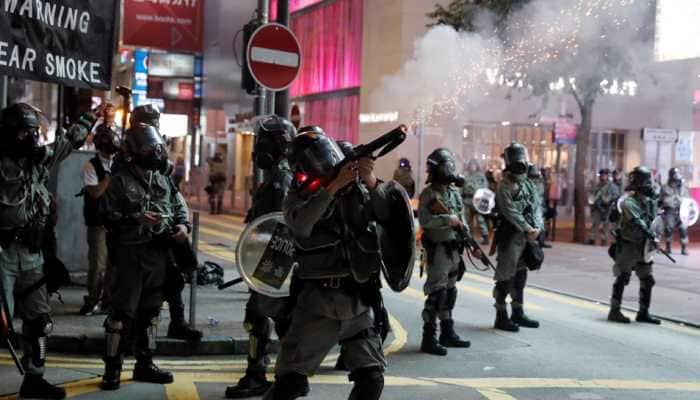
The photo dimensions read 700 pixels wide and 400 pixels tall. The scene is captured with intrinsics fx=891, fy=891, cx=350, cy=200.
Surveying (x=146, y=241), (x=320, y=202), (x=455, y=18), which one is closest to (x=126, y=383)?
(x=146, y=241)

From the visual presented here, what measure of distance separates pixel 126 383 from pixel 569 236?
664 inches

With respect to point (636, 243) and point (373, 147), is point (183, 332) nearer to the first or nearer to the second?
point (373, 147)

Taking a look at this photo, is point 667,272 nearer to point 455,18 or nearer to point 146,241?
point 455,18

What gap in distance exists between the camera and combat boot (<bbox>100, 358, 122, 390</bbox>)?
19.4 feet

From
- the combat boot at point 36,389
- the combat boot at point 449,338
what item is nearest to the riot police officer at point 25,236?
the combat boot at point 36,389

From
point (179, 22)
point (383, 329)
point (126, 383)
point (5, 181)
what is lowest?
point (126, 383)

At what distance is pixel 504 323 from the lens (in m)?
8.87

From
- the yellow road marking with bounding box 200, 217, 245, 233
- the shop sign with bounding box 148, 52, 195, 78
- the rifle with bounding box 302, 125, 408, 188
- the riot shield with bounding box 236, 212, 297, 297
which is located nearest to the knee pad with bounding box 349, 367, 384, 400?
the rifle with bounding box 302, 125, 408, 188

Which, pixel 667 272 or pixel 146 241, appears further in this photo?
pixel 667 272

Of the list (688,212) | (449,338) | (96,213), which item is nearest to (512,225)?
(449,338)

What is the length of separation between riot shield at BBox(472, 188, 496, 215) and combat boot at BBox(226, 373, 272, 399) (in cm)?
1182

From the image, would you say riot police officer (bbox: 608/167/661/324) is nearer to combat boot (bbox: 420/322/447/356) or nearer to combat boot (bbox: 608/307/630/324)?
combat boot (bbox: 608/307/630/324)

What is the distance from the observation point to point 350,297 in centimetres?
447

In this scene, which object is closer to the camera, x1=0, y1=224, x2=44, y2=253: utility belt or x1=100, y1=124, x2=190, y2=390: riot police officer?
x1=0, y1=224, x2=44, y2=253: utility belt
